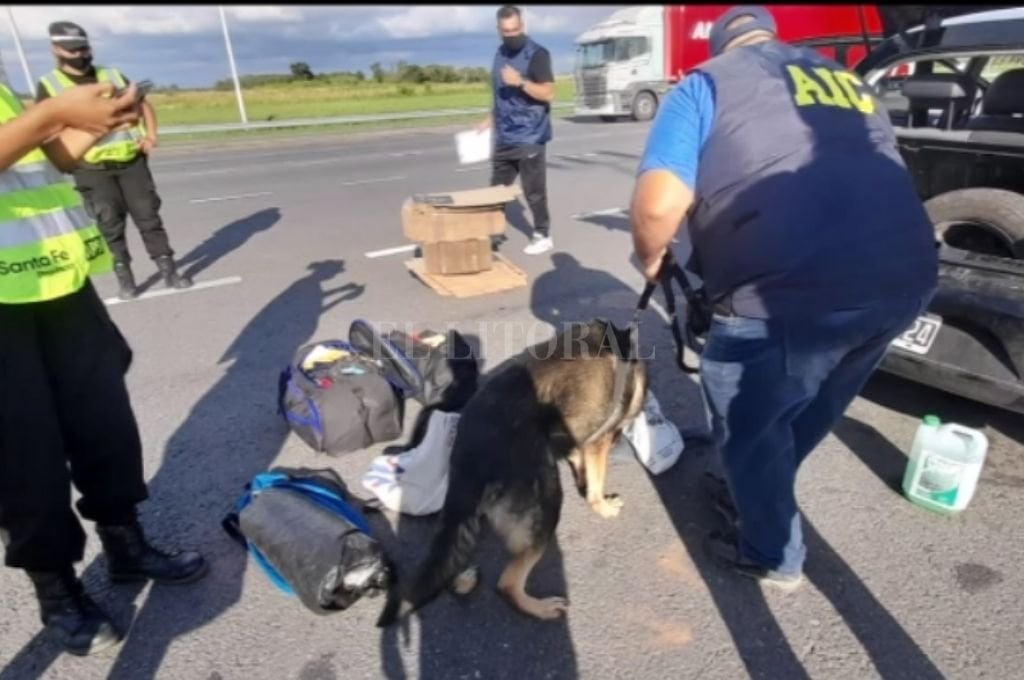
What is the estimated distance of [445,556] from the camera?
196 centimetres

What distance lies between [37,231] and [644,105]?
71.8ft

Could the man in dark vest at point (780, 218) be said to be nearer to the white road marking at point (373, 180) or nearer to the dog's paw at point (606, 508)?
the dog's paw at point (606, 508)

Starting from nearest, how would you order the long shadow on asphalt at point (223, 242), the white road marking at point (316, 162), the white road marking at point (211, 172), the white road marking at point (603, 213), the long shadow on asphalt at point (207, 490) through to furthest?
the long shadow on asphalt at point (207, 490), the long shadow on asphalt at point (223, 242), the white road marking at point (603, 213), the white road marking at point (211, 172), the white road marking at point (316, 162)

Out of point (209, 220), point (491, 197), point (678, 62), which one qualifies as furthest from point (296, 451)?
point (678, 62)

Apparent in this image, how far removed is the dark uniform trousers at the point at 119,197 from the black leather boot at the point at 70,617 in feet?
11.9

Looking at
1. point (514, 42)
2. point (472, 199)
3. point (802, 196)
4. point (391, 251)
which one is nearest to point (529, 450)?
point (802, 196)

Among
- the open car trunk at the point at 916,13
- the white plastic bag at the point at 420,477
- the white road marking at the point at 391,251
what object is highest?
the open car trunk at the point at 916,13

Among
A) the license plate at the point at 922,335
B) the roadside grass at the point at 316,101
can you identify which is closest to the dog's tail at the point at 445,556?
the license plate at the point at 922,335

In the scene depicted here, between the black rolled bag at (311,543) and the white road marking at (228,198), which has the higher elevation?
the white road marking at (228,198)

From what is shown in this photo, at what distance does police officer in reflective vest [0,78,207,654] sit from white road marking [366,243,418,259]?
14.5ft

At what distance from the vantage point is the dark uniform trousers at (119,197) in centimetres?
483

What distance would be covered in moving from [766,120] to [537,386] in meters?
1.14

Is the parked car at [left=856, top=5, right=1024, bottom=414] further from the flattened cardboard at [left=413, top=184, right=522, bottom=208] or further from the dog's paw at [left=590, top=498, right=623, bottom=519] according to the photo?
the flattened cardboard at [left=413, top=184, right=522, bottom=208]

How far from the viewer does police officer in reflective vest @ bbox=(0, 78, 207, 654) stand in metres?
1.76
